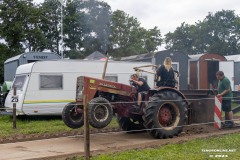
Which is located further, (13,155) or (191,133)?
(191,133)

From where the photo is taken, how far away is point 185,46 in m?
59.3

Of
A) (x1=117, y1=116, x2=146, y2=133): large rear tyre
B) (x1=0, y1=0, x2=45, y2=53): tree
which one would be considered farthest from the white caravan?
(x1=0, y1=0, x2=45, y2=53): tree

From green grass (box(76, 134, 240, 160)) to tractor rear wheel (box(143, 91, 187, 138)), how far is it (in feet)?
3.31

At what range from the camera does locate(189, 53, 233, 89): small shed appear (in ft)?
72.0

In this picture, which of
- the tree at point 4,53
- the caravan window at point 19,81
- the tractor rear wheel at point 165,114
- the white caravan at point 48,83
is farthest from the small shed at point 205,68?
the tree at point 4,53

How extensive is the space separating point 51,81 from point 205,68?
1098cm

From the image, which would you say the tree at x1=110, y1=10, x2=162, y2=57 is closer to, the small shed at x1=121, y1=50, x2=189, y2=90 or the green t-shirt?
the small shed at x1=121, y1=50, x2=189, y2=90

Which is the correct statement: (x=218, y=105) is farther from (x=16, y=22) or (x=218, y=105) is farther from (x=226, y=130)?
(x=16, y=22)

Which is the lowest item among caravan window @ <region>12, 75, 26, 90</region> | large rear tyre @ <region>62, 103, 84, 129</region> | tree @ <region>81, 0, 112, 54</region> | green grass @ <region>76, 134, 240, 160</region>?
green grass @ <region>76, 134, 240, 160</region>

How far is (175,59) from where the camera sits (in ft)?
67.8

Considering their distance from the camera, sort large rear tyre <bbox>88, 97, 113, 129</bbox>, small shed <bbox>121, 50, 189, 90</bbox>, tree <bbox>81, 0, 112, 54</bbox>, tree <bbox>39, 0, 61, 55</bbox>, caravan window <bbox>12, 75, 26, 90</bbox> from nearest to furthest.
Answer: large rear tyre <bbox>88, 97, 113, 129</bbox>, caravan window <bbox>12, 75, 26, 90</bbox>, small shed <bbox>121, 50, 189, 90</bbox>, tree <bbox>81, 0, 112, 54</bbox>, tree <bbox>39, 0, 61, 55</bbox>

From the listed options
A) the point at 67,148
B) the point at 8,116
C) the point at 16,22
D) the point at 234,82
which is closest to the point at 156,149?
the point at 67,148

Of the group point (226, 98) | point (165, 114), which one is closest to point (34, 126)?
point (165, 114)

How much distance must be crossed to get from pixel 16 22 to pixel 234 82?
1817 centimetres
